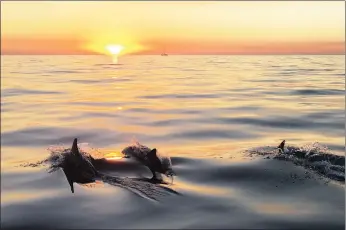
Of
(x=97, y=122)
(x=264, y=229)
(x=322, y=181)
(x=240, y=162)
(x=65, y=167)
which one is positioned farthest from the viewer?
(x=97, y=122)

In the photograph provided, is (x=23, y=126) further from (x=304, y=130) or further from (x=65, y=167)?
(x=304, y=130)

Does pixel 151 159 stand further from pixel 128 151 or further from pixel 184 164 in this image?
pixel 128 151

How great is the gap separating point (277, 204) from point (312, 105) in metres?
18.7

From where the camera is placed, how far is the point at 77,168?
443 inches

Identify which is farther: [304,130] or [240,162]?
[304,130]

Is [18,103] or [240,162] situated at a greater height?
[18,103]

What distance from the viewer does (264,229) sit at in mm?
7750

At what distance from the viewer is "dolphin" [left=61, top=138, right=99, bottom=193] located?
34.7ft

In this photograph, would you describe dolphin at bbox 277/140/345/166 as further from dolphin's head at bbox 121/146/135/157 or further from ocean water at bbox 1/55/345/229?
dolphin's head at bbox 121/146/135/157

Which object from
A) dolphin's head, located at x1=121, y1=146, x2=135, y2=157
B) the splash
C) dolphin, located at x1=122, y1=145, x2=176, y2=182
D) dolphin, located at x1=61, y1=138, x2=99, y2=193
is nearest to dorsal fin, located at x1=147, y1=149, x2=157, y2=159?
dolphin, located at x1=122, y1=145, x2=176, y2=182

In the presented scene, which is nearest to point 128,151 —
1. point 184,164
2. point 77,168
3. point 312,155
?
point 184,164

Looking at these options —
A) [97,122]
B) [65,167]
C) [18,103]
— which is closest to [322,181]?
[65,167]

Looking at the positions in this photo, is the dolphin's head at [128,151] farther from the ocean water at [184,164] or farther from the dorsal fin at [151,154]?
the dorsal fin at [151,154]

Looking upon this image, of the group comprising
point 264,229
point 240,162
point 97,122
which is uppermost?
point 97,122
